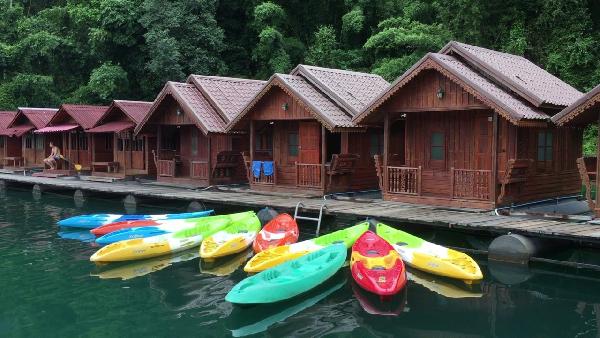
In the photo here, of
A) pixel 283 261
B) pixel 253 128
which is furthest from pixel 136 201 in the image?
pixel 283 261

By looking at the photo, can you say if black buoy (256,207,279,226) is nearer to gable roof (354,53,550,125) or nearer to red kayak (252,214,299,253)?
red kayak (252,214,299,253)

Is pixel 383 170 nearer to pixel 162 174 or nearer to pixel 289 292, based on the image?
pixel 289 292

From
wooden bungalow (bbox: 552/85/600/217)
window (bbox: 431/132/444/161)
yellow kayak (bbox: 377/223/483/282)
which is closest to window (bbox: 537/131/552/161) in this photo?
wooden bungalow (bbox: 552/85/600/217)

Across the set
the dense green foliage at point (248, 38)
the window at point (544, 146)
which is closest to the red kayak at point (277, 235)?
the window at point (544, 146)

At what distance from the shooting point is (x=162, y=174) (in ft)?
91.1

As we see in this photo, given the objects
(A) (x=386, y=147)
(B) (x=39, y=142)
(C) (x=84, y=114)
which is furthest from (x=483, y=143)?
(B) (x=39, y=142)

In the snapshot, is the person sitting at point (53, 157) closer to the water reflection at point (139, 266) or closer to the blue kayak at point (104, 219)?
the blue kayak at point (104, 219)

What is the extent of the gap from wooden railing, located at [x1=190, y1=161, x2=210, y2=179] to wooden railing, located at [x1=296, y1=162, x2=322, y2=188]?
5376mm

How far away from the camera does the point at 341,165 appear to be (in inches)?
818

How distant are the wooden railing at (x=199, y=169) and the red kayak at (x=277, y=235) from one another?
9.45 meters

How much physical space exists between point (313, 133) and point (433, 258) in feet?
30.3

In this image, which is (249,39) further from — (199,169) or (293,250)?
(293,250)

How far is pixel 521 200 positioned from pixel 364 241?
251 inches

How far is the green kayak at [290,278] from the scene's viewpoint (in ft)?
36.8
